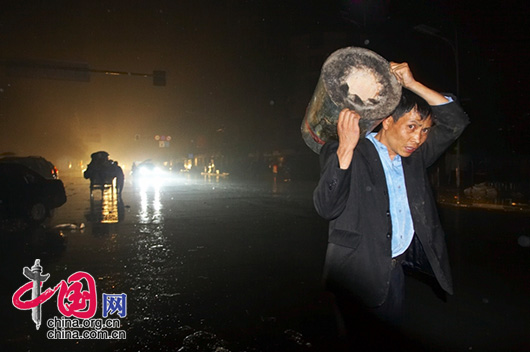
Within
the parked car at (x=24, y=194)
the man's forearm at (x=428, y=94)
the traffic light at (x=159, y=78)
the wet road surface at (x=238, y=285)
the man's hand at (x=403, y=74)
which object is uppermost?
the traffic light at (x=159, y=78)

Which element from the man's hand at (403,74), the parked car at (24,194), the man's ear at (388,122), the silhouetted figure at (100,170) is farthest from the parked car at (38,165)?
the man's hand at (403,74)

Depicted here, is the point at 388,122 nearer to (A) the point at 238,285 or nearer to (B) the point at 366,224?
(B) the point at 366,224

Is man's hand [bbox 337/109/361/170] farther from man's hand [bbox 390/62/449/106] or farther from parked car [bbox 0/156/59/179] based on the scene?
parked car [bbox 0/156/59/179]

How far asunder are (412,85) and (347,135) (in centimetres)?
66

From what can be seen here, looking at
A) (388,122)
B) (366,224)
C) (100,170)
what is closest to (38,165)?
(100,170)

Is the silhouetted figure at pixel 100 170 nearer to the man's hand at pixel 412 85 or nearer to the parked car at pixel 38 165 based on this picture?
the parked car at pixel 38 165

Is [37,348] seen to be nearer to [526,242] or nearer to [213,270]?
[213,270]

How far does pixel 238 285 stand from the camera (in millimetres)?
4656

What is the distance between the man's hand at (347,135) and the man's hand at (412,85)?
48 centimetres

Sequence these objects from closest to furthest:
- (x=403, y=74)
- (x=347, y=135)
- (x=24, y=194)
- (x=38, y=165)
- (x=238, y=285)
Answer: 1. (x=347, y=135)
2. (x=403, y=74)
3. (x=238, y=285)
4. (x=24, y=194)
5. (x=38, y=165)

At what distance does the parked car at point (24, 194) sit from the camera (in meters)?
8.71

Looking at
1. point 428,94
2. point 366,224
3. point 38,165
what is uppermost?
point 428,94

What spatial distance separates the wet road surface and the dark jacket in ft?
4.47

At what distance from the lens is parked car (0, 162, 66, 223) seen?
871cm
